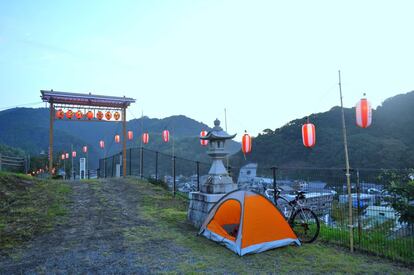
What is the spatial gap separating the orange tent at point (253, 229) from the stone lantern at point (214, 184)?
1.01 meters

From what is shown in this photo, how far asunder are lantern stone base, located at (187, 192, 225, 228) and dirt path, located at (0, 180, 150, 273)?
1.55 m

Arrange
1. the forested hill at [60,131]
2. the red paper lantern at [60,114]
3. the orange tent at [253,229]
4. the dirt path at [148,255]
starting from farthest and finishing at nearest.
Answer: the forested hill at [60,131], the red paper lantern at [60,114], the orange tent at [253,229], the dirt path at [148,255]

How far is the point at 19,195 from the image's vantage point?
10.3 metres

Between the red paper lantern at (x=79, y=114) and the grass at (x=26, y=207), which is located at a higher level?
the red paper lantern at (x=79, y=114)

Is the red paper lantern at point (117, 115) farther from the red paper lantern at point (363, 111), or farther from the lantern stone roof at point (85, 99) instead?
the red paper lantern at point (363, 111)

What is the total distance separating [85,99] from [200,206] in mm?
12971

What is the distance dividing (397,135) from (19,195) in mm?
35063

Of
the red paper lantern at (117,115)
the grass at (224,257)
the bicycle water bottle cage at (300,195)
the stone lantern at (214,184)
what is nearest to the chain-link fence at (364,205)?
the bicycle water bottle cage at (300,195)

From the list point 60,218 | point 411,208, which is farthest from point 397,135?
point 60,218

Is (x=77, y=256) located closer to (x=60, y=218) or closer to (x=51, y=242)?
(x=51, y=242)

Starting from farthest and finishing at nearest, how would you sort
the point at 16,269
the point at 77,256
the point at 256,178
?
the point at 256,178 → the point at 77,256 → the point at 16,269

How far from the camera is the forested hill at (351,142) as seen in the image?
84.4 ft

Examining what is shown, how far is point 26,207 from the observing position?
352 inches

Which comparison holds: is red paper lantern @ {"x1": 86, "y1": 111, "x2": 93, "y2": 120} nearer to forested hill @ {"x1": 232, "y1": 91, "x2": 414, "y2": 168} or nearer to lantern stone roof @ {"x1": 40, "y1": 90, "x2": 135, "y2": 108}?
lantern stone roof @ {"x1": 40, "y1": 90, "x2": 135, "y2": 108}
